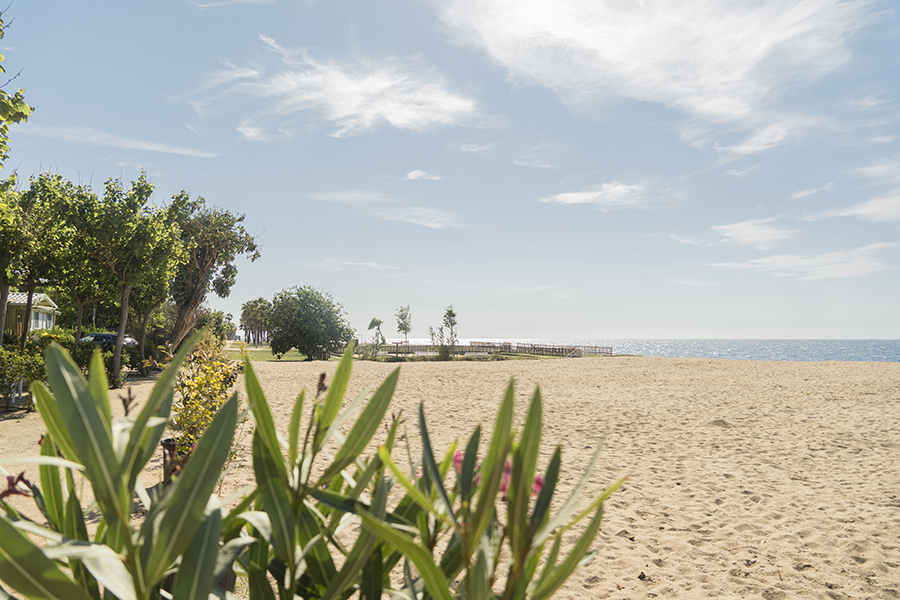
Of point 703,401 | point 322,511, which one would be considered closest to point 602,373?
point 703,401

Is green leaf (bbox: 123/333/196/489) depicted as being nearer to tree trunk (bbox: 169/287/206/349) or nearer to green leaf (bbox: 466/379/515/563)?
green leaf (bbox: 466/379/515/563)

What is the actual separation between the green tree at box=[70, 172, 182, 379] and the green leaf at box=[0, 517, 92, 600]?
1644 cm

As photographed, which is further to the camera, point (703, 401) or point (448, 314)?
point (448, 314)

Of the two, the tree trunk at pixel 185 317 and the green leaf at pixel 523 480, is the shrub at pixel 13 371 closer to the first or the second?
the tree trunk at pixel 185 317

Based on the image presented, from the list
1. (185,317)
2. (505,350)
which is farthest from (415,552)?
(505,350)

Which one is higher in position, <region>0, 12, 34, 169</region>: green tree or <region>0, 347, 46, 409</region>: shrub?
<region>0, 12, 34, 169</region>: green tree

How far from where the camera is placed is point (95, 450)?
0.75 meters

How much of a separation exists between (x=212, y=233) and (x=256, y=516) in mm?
25687

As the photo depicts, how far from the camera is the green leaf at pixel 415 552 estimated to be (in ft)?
2.55

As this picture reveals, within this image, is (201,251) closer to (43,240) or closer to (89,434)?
(43,240)

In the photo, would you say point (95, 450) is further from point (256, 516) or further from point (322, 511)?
point (322, 511)

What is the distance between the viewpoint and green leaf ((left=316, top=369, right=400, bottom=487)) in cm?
109

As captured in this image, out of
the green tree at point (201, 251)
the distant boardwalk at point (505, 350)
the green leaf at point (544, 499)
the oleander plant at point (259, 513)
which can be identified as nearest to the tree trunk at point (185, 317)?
the green tree at point (201, 251)

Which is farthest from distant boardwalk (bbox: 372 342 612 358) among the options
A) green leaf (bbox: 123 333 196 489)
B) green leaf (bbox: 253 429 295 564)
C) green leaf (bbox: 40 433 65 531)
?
green leaf (bbox: 123 333 196 489)
